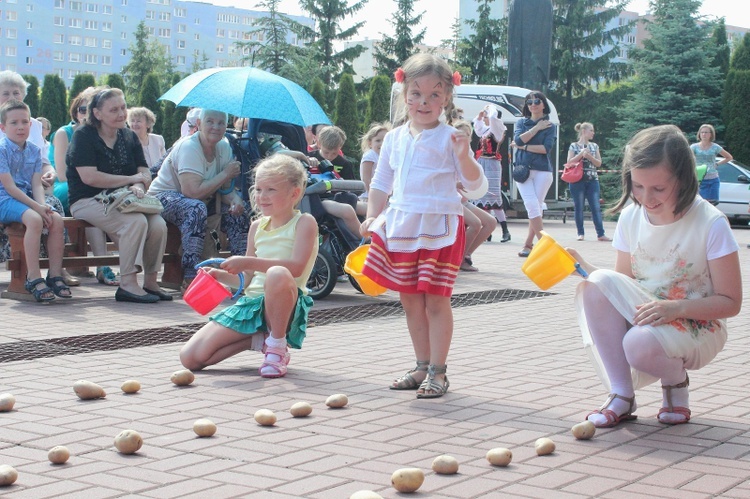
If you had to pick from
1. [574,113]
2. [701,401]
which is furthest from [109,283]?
[574,113]

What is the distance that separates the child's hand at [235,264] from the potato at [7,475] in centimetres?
215

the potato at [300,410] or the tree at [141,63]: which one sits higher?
the tree at [141,63]

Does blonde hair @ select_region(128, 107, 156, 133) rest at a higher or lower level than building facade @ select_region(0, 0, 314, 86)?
lower

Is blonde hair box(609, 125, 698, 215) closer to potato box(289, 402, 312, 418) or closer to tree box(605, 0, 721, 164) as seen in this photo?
potato box(289, 402, 312, 418)

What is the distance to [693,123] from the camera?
30.4 metres

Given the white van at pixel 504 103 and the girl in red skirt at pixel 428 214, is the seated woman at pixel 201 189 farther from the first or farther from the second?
the white van at pixel 504 103

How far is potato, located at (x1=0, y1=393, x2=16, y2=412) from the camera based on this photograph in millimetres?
4617

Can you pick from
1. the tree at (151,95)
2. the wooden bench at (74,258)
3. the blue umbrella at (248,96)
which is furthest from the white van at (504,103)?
the wooden bench at (74,258)

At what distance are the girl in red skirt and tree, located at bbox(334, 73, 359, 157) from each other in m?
28.5

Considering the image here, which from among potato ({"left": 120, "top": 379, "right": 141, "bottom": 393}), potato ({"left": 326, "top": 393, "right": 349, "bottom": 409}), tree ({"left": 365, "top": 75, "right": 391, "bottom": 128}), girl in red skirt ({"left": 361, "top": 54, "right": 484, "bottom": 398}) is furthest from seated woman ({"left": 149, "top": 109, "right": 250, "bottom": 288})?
tree ({"left": 365, "top": 75, "right": 391, "bottom": 128})

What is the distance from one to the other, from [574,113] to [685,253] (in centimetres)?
4124

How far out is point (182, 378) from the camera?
17.4 feet

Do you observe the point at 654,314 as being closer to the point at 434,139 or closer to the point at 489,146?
the point at 434,139

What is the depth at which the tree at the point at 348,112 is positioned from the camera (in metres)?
33.8
